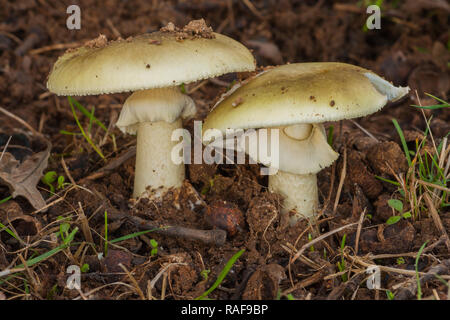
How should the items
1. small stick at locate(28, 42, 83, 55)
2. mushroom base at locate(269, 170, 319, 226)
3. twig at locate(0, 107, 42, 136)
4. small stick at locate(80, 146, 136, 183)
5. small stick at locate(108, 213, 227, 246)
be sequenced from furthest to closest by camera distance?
small stick at locate(28, 42, 83, 55) → twig at locate(0, 107, 42, 136) → small stick at locate(80, 146, 136, 183) → mushroom base at locate(269, 170, 319, 226) → small stick at locate(108, 213, 227, 246)

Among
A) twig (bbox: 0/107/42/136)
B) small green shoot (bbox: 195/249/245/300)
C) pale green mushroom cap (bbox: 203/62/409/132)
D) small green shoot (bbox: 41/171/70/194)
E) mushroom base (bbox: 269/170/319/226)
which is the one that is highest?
twig (bbox: 0/107/42/136)

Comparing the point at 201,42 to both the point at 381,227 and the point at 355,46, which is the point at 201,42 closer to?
the point at 381,227

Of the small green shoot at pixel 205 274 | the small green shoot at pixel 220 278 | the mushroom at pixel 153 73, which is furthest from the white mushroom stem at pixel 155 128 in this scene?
the small green shoot at pixel 220 278

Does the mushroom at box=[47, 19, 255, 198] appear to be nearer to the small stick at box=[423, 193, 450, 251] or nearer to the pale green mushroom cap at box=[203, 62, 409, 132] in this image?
the pale green mushroom cap at box=[203, 62, 409, 132]

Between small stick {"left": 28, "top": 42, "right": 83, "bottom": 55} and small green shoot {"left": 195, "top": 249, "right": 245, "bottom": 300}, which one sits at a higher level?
small stick {"left": 28, "top": 42, "right": 83, "bottom": 55}

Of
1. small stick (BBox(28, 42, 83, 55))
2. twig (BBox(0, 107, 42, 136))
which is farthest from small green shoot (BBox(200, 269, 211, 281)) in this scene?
small stick (BBox(28, 42, 83, 55))
